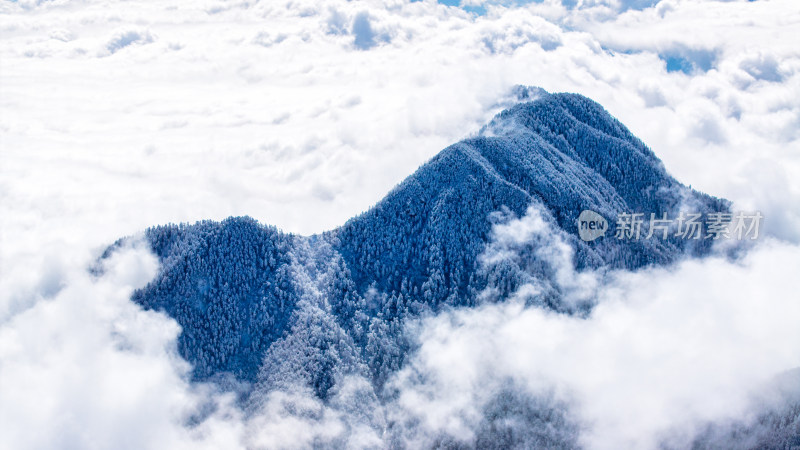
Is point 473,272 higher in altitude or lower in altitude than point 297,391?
higher

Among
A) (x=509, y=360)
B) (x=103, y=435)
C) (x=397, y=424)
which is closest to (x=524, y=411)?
(x=509, y=360)

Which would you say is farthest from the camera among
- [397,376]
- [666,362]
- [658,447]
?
[666,362]

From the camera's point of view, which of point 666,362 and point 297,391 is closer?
point 297,391

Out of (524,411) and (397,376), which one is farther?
(397,376)

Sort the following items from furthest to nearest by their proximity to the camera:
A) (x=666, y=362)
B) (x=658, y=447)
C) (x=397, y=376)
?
(x=666, y=362)
(x=397, y=376)
(x=658, y=447)

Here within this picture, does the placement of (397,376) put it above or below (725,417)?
below

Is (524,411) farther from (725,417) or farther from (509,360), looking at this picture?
(725,417)

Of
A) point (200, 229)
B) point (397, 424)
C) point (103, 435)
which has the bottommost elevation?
point (103, 435)

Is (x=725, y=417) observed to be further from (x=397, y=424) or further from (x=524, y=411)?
(x=397, y=424)

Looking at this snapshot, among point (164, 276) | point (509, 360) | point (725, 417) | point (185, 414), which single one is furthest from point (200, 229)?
point (725, 417)
